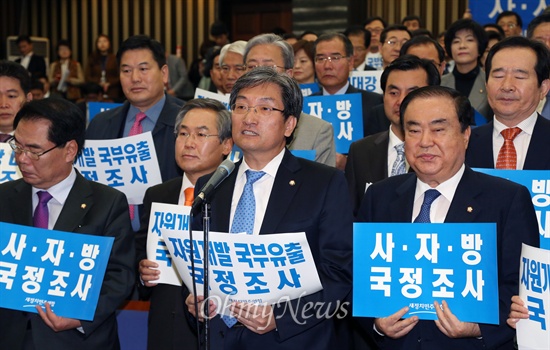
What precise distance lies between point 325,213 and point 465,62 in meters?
3.26

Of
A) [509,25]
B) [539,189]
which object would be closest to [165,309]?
[539,189]

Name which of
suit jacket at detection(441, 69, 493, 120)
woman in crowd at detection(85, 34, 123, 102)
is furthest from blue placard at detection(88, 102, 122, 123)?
woman in crowd at detection(85, 34, 123, 102)

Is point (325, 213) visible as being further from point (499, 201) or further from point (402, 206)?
point (499, 201)

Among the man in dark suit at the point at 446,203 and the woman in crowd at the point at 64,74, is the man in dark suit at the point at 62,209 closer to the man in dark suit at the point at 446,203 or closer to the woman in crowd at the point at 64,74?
the man in dark suit at the point at 446,203

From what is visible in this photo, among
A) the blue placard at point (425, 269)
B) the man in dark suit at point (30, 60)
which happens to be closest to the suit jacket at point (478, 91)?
the blue placard at point (425, 269)

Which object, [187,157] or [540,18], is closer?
[187,157]

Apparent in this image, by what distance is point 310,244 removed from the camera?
3.20 m

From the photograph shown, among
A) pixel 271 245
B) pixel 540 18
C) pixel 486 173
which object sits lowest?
pixel 271 245

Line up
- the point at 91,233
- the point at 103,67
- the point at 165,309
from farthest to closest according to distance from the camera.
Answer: the point at 103,67, the point at 165,309, the point at 91,233

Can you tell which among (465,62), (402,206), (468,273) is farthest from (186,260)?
(465,62)

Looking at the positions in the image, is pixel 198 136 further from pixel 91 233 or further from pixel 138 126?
pixel 138 126

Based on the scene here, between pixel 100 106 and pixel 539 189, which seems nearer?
pixel 539 189

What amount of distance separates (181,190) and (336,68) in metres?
2.04

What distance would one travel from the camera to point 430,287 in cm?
292
